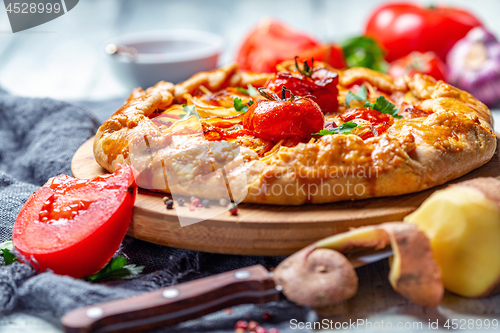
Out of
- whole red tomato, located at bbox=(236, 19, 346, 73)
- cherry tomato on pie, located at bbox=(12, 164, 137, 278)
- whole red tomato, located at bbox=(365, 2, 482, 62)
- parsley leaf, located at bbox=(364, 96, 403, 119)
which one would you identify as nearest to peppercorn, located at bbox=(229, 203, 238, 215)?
cherry tomato on pie, located at bbox=(12, 164, 137, 278)

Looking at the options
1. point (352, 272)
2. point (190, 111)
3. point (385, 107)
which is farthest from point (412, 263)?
point (190, 111)

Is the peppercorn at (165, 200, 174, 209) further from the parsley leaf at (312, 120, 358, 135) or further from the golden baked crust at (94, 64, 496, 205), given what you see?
the parsley leaf at (312, 120, 358, 135)

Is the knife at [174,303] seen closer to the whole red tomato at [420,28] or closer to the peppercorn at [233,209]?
the peppercorn at [233,209]

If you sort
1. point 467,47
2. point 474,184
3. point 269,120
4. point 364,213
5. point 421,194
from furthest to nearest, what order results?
point 467,47 < point 269,120 < point 421,194 < point 364,213 < point 474,184

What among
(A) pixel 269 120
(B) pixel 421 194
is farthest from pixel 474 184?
(A) pixel 269 120

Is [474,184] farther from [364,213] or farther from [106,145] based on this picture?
[106,145]

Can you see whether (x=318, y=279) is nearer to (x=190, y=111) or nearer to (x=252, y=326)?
(x=252, y=326)
